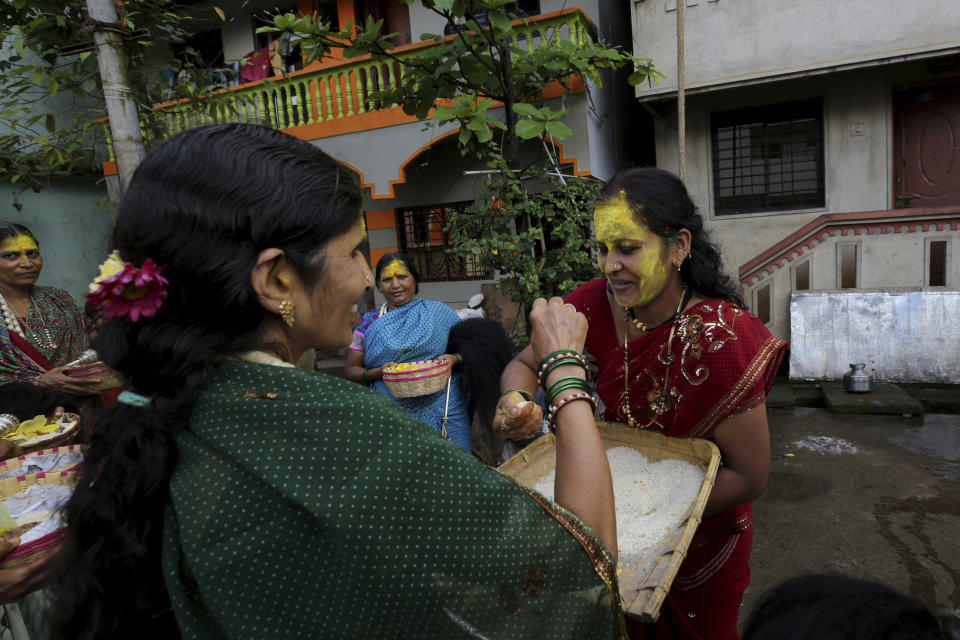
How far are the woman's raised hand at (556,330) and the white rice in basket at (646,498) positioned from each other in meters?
0.41

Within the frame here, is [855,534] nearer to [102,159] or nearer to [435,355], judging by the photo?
[435,355]

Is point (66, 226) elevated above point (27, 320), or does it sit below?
above

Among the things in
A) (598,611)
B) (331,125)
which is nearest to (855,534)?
(598,611)

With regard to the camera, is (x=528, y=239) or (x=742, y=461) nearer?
(x=742, y=461)

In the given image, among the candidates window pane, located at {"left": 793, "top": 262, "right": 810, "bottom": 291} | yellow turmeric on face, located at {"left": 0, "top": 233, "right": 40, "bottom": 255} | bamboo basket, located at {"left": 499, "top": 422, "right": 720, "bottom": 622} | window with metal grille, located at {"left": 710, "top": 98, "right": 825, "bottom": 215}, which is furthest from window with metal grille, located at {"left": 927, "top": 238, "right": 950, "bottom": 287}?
yellow turmeric on face, located at {"left": 0, "top": 233, "right": 40, "bottom": 255}

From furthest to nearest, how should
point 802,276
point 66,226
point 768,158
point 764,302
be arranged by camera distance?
point 66,226, point 768,158, point 764,302, point 802,276

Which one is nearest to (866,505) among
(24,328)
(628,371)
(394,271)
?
(628,371)

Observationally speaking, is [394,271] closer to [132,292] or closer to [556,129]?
[556,129]

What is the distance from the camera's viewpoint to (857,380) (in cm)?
586

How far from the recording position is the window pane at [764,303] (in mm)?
6844

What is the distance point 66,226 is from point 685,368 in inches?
437

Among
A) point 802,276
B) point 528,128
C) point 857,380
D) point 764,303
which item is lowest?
point 857,380

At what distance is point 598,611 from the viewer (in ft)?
3.11

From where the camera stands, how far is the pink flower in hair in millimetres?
811
